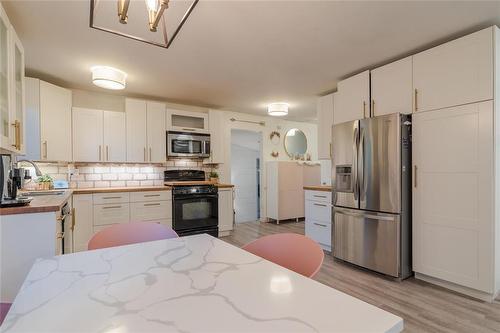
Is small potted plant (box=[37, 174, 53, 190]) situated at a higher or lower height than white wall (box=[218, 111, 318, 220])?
lower

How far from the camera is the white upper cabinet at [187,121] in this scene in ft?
14.0

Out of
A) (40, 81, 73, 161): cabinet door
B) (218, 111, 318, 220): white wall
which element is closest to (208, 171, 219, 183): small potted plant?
(218, 111, 318, 220): white wall

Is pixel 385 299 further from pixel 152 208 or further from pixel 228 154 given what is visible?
pixel 228 154

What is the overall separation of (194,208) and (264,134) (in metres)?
2.40

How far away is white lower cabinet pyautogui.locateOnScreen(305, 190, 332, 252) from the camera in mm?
3492

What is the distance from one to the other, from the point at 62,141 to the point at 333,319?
389 cm

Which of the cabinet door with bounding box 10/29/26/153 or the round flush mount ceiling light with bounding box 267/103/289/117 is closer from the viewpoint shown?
the cabinet door with bounding box 10/29/26/153

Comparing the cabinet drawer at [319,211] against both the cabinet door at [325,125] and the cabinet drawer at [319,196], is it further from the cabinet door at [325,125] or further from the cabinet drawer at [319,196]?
the cabinet door at [325,125]

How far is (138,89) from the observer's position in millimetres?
3770

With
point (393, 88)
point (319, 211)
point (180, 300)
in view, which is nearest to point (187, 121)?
point (319, 211)

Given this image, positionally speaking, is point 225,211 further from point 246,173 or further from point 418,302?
point 418,302

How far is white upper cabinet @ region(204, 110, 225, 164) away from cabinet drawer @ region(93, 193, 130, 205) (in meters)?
1.60

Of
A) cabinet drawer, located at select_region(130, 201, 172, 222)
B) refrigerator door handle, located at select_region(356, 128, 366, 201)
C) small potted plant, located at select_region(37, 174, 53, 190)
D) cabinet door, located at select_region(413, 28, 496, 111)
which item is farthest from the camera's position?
cabinet drawer, located at select_region(130, 201, 172, 222)

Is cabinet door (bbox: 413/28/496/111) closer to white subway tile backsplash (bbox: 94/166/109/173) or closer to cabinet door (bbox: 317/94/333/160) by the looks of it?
cabinet door (bbox: 317/94/333/160)
